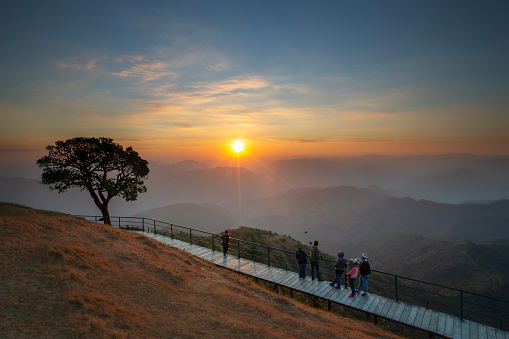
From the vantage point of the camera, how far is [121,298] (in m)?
8.82

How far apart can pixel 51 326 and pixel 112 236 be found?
880cm

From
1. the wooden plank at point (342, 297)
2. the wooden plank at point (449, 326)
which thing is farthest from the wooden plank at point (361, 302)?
the wooden plank at point (449, 326)

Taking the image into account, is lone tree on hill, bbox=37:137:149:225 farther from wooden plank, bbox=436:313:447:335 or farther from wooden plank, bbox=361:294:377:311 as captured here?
wooden plank, bbox=436:313:447:335

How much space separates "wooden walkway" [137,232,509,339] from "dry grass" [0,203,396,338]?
90 cm

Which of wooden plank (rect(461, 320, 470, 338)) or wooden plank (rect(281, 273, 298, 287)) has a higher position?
wooden plank (rect(461, 320, 470, 338))

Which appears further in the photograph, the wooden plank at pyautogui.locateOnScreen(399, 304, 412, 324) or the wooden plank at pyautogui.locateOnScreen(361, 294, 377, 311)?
the wooden plank at pyautogui.locateOnScreen(361, 294, 377, 311)

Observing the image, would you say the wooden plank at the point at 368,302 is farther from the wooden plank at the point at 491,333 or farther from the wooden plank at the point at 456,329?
the wooden plank at the point at 491,333

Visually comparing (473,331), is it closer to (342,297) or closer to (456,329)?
(456,329)

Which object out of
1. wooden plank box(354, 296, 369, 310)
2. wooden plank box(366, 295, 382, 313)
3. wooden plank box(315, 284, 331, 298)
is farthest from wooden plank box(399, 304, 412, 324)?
wooden plank box(315, 284, 331, 298)

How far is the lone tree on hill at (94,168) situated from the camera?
21078mm

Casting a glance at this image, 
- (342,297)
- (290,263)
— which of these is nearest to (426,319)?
(342,297)

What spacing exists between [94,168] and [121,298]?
54.8ft

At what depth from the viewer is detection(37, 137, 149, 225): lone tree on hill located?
69.2 feet

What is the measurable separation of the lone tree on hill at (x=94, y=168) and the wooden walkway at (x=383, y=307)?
12349 mm
